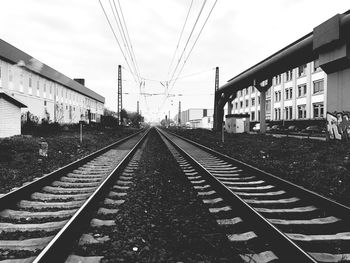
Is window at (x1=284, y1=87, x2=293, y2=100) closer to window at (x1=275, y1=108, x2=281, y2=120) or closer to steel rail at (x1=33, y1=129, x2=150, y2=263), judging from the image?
window at (x1=275, y1=108, x2=281, y2=120)

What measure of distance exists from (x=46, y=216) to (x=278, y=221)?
148 inches

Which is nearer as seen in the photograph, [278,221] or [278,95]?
[278,221]

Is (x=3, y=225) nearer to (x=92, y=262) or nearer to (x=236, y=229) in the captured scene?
(x=92, y=262)

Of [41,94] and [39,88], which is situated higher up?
[39,88]

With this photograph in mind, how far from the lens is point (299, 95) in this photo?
4903cm

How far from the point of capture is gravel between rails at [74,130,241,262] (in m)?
3.53

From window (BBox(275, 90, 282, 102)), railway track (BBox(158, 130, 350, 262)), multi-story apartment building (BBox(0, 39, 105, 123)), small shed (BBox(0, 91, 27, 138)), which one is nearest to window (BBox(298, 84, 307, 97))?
window (BBox(275, 90, 282, 102))

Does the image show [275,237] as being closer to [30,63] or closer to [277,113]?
[30,63]

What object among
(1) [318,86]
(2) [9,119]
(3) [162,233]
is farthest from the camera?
(1) [318,86]

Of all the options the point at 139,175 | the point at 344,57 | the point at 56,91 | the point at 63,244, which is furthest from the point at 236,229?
the point at 56,91

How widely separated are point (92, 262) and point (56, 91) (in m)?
46.0

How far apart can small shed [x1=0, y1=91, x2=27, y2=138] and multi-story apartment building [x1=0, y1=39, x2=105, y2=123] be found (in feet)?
16.5

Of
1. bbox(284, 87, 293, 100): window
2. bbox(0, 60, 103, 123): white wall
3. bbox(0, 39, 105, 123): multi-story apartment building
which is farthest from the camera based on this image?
bbox(284, 87, 293, 100): window

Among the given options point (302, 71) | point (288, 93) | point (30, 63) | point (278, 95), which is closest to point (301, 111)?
point (288, 93)
